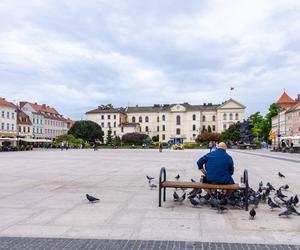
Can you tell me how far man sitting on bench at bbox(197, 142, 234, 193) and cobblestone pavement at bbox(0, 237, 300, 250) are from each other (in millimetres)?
3093

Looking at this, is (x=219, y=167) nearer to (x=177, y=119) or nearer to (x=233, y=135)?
(x=233, y=135)

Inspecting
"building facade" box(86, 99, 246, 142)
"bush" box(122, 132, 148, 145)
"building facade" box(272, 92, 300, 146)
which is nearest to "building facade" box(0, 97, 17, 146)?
"bush" box(122, 132, 148, 145)

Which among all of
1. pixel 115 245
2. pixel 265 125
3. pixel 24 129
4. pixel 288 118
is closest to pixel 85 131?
pixel 24 129

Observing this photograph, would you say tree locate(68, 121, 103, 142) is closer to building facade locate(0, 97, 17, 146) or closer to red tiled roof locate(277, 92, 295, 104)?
building facade locate(0, 97, 17, 146)

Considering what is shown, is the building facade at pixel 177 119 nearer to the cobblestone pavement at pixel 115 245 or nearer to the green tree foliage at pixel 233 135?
the green tree foliage at pixel 233 135

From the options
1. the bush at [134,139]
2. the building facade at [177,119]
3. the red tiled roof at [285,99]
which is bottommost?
the bush at [134,139]

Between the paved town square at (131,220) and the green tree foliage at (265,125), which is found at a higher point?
the green tree foliage at (265,125)

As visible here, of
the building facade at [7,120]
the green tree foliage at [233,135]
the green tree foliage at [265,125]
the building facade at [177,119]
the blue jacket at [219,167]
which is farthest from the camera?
the building facade at [177,119]

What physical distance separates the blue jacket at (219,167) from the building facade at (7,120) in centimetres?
8186

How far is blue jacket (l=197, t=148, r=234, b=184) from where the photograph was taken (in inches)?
341

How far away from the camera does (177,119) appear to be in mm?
130875

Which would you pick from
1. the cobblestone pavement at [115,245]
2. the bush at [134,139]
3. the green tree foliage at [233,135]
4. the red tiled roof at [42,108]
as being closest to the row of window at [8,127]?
the red tiled roof at [42,108]

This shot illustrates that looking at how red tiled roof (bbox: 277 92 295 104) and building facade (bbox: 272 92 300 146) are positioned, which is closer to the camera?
building facade (bbox: 272 92 300 146)

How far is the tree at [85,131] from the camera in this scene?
11575 cm
